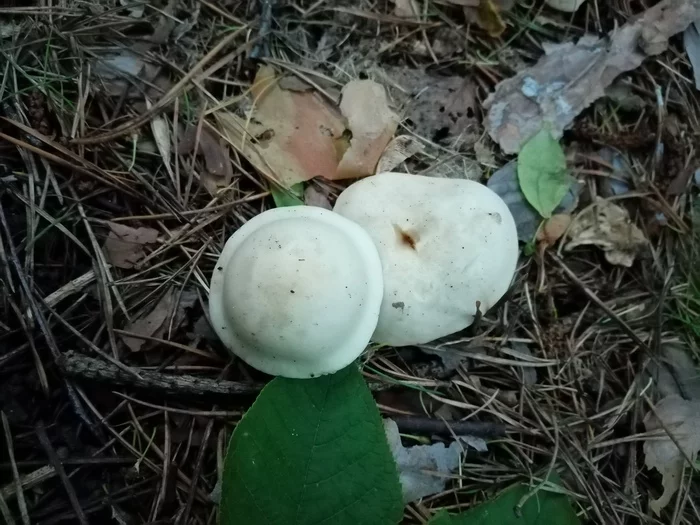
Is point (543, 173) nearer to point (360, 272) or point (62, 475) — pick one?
point (360, 272)

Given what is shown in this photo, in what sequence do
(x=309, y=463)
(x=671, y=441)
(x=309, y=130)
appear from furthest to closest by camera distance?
1. (x=309, y=130)
2. (x=671, y=441)
3. (x=309, y=463)

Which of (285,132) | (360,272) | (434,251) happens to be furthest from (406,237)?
(285,132)

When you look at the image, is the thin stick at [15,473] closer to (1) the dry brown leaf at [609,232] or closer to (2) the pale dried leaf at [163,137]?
(2) the pale dried leaf at [163,137]

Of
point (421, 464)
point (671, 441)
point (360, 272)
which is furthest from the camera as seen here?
point (671, 441)

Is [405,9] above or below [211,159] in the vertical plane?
above

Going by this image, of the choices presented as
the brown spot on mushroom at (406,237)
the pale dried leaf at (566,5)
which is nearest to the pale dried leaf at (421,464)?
the brown spot on mushroom at (406,237)
